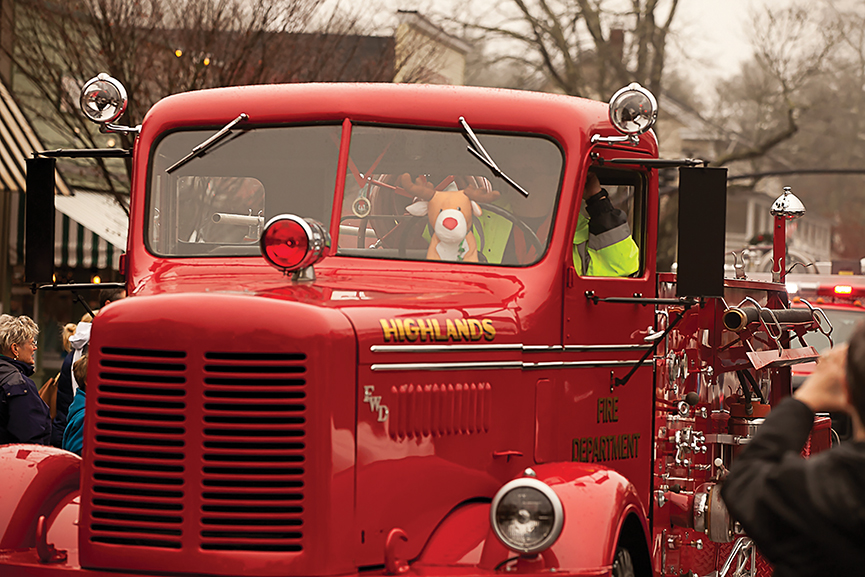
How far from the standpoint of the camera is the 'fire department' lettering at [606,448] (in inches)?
207

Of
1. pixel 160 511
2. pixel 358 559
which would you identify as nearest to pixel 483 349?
pixel 358 559

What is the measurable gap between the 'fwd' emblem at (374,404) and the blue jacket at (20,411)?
10.2 ft

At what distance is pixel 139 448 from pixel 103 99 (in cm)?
218

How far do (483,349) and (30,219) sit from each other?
2.38m

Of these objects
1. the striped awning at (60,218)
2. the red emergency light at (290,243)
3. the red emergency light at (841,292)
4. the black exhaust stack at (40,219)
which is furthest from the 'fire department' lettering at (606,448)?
the striped awning at (60,218)

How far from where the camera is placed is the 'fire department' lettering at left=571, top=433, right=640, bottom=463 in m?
5.26

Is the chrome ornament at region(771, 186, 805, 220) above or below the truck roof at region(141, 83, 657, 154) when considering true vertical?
below

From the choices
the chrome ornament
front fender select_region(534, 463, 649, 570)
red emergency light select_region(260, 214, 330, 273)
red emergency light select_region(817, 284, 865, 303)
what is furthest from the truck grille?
red emergency light select_region(817, 284, 865, 303)

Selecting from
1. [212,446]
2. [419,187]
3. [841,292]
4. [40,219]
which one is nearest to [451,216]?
[419,187]

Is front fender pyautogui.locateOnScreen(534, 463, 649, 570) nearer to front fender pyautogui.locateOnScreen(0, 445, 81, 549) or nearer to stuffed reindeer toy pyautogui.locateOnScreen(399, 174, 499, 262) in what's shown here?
stuffed reindeer toy pyautogui.locateOnScreen(399, 174, 499, 262)

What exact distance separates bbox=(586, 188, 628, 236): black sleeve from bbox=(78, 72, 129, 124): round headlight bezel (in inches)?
88.3

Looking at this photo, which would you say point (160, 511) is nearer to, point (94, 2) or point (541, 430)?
point (541, 430)

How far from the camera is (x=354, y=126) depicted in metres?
5.19

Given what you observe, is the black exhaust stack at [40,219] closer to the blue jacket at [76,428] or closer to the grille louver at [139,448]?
the blue jacket at [76,428]
